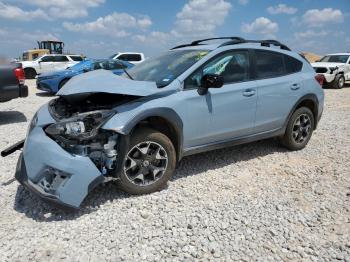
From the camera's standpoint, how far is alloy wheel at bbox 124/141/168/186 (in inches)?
148

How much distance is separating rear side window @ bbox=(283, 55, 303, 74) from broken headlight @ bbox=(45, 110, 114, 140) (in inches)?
123

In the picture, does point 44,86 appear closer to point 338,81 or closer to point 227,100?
Result: point 227,100

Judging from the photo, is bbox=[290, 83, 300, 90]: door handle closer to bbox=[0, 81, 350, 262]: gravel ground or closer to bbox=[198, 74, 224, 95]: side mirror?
bbox=[0, 81, 350, 262]: gravel ground

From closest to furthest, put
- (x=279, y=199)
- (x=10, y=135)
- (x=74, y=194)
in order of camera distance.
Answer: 1. (x=74, y=194)
2. (x=279, y=199)
3. (x=10, y=135)

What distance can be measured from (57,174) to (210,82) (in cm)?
200

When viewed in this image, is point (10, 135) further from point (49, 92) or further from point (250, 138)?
point (49, 92)

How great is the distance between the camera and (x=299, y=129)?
18.3ft

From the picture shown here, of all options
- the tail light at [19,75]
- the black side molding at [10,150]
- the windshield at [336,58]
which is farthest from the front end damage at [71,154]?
the windshield at [336,58]

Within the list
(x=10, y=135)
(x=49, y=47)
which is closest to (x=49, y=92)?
(x=10, y=135)

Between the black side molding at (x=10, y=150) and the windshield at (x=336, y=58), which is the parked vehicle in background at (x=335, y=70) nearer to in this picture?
the windshield at (x=336, y=58)

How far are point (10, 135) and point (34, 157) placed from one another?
11.8 feet

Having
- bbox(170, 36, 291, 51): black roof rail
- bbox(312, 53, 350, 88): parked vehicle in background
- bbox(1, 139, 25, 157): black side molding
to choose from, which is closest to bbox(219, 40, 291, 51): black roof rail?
bbox(170, 36, 291, 51): black roof rail

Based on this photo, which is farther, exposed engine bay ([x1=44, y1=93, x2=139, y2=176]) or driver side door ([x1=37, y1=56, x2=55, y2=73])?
driver side door ([x1=37, y1=56, x2=55, y2=73])

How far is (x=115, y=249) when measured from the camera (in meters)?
2.99
